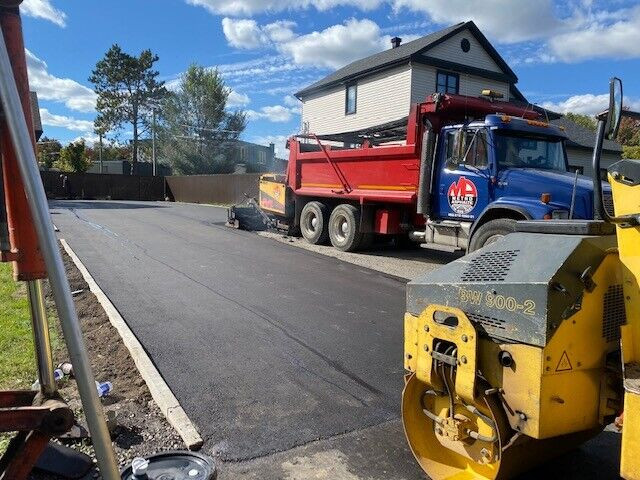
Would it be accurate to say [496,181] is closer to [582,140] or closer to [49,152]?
[582,140]

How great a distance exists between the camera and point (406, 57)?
22.3m

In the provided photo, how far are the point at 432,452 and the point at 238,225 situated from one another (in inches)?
558

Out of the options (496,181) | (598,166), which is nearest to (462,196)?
(496,181)

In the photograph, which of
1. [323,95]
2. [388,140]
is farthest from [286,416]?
[323,95]

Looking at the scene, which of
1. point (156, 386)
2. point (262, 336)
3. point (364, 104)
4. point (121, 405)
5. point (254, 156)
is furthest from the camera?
point (254, 156)

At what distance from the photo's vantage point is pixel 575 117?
50562mm

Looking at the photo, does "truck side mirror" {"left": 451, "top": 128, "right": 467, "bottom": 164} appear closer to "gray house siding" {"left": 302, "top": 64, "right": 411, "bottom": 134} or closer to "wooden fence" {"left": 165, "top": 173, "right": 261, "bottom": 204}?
"gray house siding" {"left": 302, "top": 64, "right": 411, "bottom": 134}

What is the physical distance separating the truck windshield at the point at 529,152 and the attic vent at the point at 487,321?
23.5 feet

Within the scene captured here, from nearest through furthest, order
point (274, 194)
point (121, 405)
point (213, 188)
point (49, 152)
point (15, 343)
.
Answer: point (121, 405) < point (15, 343) < point (274, 194) < point (213, 188) < point (49, 152)

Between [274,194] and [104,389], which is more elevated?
[274,194]

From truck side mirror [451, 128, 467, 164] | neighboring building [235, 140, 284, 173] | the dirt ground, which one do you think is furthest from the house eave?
neighboring building [235, 140, 284, 173]

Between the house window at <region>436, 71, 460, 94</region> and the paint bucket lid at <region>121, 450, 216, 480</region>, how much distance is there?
74.2ft

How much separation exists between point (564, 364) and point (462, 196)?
7.64 m

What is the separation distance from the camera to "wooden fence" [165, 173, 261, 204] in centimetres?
3025
